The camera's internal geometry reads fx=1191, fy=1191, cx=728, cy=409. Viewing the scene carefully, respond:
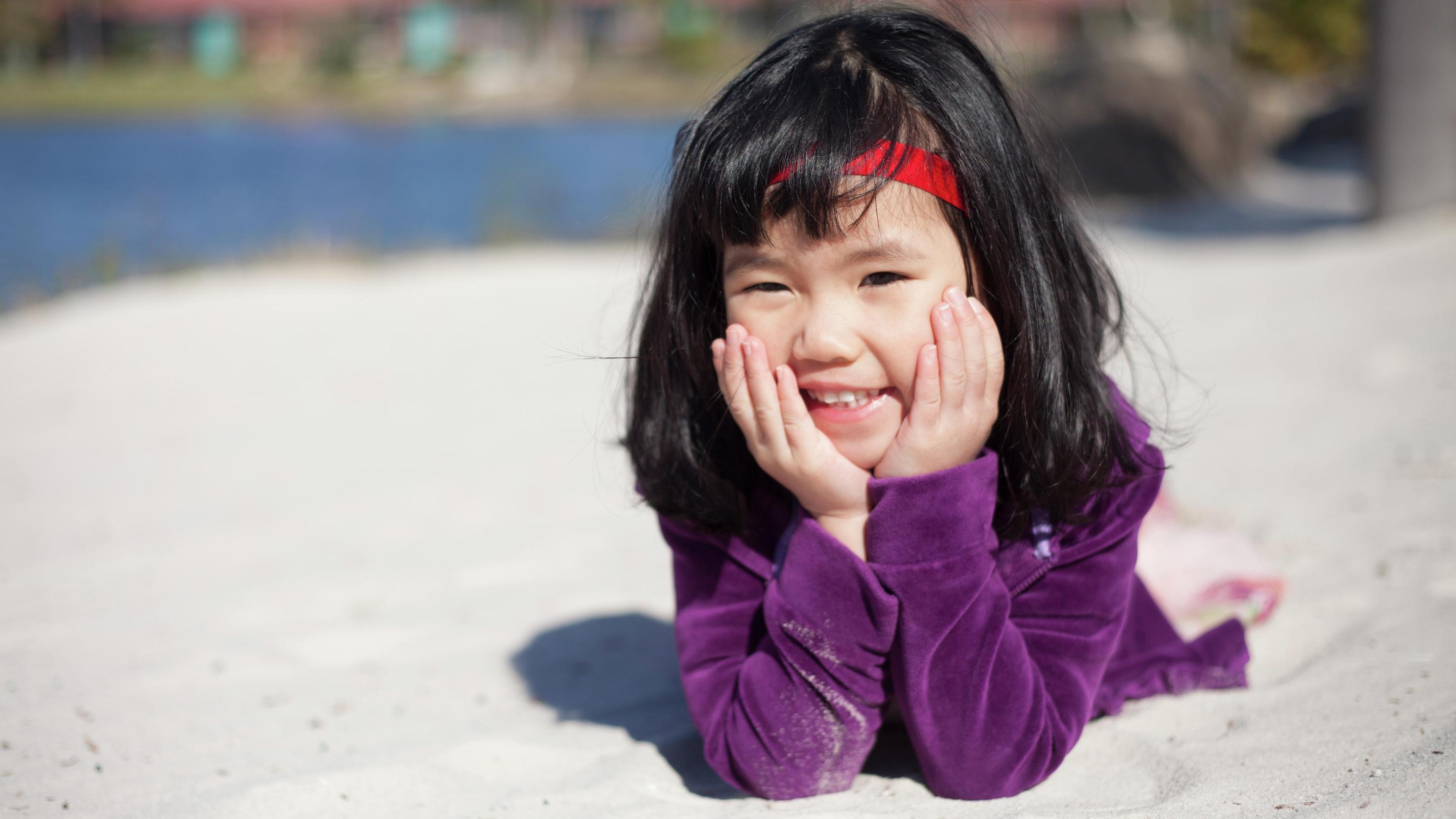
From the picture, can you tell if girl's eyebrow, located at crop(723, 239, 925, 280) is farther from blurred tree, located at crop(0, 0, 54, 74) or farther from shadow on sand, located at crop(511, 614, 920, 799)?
blurred tree, located at crop(0, 0, 54, 74)

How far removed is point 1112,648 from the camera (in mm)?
1729

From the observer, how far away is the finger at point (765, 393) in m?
1.53

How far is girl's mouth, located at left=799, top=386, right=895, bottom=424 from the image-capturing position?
5.11 feet

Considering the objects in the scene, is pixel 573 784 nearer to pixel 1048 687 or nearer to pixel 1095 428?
pixel 1048 687

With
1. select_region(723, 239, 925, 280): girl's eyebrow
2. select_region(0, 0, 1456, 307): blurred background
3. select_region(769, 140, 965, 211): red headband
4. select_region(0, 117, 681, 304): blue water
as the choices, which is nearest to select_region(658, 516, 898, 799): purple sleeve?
select_region(723, 239, 925, 280): girl's eyebrow

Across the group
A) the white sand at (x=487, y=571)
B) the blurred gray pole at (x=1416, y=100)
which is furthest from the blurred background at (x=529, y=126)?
the white sand at (x=487, y=571)

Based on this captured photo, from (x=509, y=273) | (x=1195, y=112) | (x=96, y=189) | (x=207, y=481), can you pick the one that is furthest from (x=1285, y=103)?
(x=207, y=481)

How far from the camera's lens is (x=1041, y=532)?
167 centimetres

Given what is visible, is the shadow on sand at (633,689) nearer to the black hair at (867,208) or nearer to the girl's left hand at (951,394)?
the black hair at (867,208)

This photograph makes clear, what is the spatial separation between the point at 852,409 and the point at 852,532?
165mm

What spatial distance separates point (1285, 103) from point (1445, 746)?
721 inches

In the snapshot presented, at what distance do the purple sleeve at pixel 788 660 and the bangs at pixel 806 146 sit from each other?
0.41m

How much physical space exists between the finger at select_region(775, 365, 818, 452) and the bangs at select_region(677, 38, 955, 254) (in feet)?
0.58

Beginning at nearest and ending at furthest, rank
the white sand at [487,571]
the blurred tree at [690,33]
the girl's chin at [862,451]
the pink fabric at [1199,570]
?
the girl's chin at [862,451] < the white sand at [487,571] < the pink fabric at [1199,570] < the blurred tree at [690,33]
